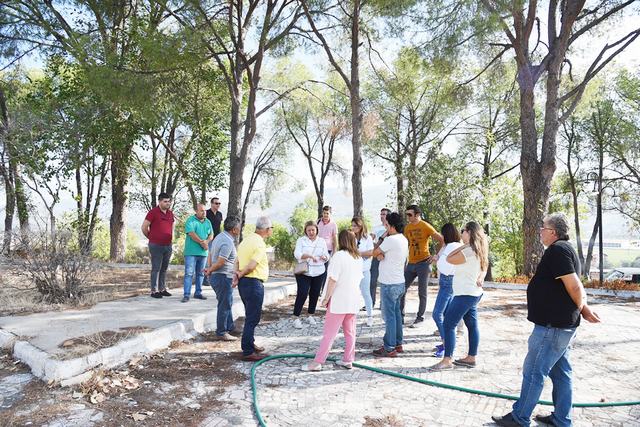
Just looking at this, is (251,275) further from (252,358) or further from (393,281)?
(393,281)

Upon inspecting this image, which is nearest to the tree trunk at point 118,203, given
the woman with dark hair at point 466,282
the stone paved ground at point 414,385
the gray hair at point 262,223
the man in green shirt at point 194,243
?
the man in green shirt at point 194,243

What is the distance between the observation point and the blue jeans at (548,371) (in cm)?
338

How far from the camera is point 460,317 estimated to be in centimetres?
480

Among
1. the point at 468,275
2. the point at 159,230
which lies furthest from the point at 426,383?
the point at 159,230

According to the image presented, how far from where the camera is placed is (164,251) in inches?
307

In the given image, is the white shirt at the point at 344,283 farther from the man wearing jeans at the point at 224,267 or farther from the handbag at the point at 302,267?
the handbag at the point at 302,267

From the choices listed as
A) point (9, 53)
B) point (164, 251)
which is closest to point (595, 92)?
point (164, 251)

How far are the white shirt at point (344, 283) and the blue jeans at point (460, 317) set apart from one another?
960 mm

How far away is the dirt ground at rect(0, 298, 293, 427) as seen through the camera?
3.60 m

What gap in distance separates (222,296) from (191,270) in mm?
2169

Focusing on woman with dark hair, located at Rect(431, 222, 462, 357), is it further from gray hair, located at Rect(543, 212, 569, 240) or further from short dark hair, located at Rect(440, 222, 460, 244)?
gray hair, located at Rect(543, 212, 569, 240)

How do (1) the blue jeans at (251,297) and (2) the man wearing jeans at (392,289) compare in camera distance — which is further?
(2) the man wearing jeans at (392,289)

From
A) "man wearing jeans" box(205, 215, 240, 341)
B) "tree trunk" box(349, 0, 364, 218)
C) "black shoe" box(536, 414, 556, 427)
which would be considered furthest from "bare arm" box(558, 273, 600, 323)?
"tree trunk" box(349, 0, 364, 218)

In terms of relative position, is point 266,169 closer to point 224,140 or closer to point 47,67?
point 224,140
